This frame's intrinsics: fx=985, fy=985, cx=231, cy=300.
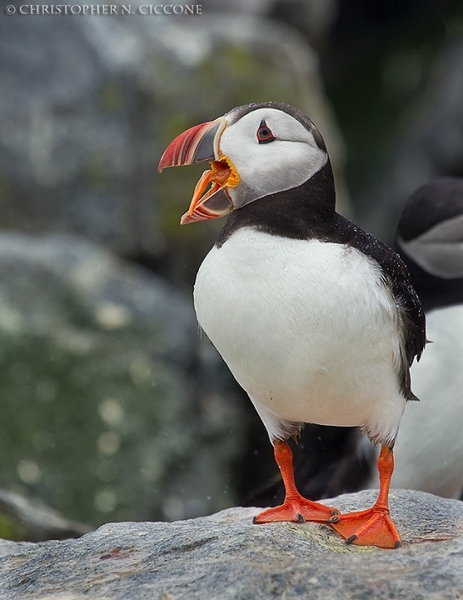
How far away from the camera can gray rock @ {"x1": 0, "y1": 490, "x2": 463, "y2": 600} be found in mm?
2896

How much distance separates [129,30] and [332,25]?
6.06 metres

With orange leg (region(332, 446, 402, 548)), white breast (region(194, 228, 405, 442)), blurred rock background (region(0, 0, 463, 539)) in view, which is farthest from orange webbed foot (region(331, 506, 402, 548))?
blurred rock background (region(0, 0, 463, 539))

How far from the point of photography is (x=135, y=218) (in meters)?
8.93

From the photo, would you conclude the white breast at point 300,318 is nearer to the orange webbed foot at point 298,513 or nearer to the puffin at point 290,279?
the puffin at point 290,279

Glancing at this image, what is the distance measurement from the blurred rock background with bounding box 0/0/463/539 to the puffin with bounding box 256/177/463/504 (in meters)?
1.59

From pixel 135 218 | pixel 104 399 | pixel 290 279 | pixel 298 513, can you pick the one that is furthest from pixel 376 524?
pixel 135 218

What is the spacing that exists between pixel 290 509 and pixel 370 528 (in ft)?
1.11

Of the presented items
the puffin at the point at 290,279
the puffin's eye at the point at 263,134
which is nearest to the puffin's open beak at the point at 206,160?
the puffin at the point at 290,279

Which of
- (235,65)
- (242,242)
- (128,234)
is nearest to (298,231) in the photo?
(242,242)

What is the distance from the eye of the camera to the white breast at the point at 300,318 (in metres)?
3.24

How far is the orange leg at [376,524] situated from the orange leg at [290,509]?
70mm

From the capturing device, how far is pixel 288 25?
13609mm

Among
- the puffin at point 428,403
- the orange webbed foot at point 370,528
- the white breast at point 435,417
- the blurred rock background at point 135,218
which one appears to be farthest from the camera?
the blurred rock background at point 135,218

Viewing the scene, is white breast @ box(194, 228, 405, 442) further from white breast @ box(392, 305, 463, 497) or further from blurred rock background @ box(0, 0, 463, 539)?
blurred rock background @ box(0, 0, 463, 539)
